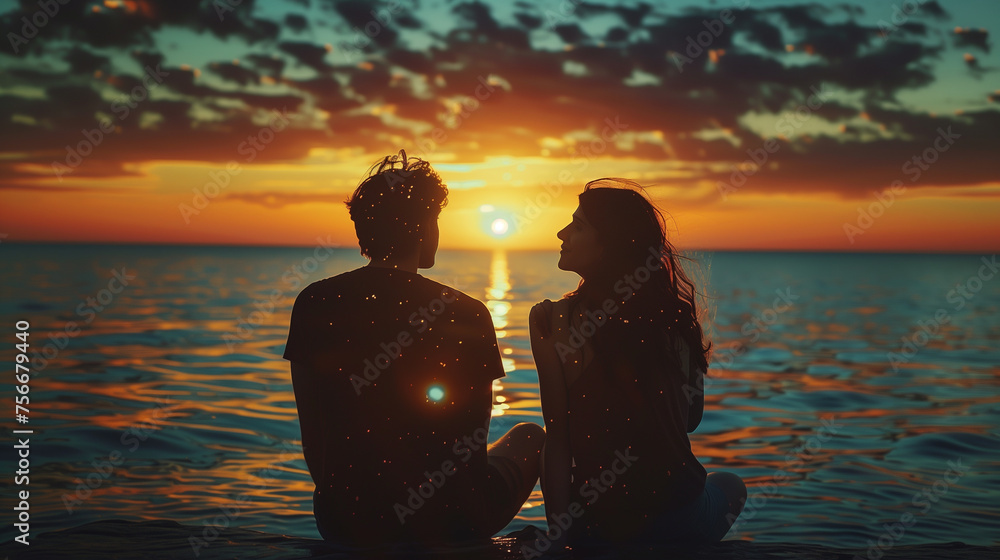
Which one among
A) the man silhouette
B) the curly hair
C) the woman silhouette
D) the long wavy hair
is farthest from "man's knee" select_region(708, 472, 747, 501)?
the curly hair

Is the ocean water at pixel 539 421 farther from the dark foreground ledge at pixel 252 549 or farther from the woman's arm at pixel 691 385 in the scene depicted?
the dark foreground ledge at pixel 252 549

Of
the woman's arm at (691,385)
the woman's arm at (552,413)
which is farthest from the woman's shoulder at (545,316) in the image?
the woman's arm at (691,385)

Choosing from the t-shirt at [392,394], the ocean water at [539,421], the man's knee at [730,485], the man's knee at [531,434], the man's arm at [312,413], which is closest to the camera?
the t-shirt at [392,394]

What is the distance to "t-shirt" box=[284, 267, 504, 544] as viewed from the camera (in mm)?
3150

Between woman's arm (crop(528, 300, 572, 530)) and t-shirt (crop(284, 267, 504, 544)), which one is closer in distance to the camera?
t-shirt (crop(284, 267, 504, 544))

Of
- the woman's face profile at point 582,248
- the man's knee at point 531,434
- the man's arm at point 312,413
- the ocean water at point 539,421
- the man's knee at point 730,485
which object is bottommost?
the ocean water at point 539,421

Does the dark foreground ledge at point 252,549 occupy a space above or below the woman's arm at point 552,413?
below

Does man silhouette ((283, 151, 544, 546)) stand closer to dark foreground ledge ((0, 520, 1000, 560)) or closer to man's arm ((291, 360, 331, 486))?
man's arm ((291, 360, 331, 486))

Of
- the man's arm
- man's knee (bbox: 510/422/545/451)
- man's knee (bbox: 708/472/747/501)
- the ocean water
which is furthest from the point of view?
the ocean water

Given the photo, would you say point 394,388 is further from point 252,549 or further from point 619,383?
point 252,549

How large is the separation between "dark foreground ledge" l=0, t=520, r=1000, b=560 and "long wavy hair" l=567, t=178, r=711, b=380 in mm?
939

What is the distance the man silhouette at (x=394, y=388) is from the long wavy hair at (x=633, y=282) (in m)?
0.55

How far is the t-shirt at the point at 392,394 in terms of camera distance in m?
3.15

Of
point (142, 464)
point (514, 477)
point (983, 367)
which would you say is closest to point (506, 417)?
point (142, 464)
